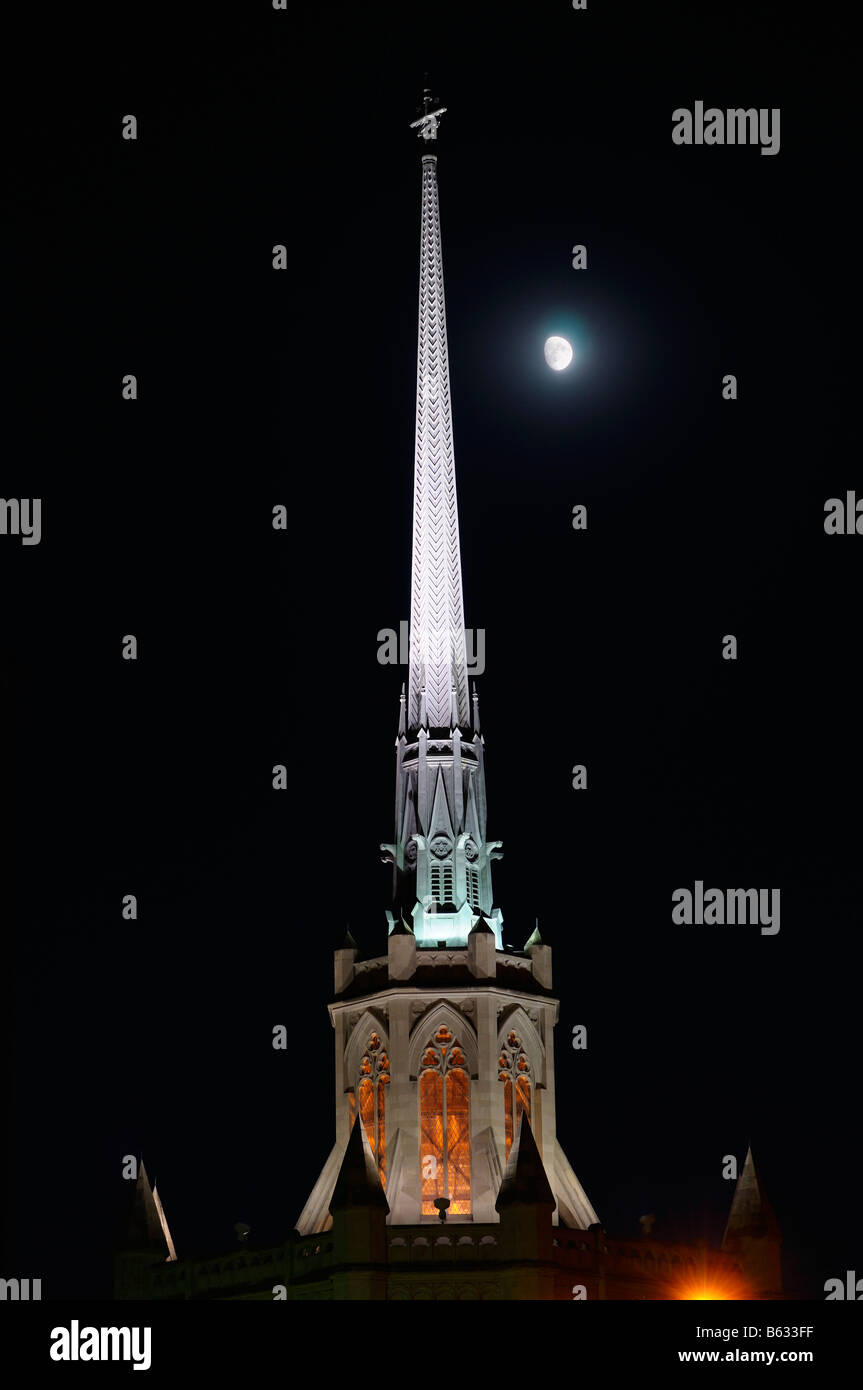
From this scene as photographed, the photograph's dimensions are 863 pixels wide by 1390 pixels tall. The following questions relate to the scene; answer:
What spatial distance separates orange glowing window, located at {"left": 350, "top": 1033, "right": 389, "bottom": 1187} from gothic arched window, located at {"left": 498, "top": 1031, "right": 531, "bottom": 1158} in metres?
4.77

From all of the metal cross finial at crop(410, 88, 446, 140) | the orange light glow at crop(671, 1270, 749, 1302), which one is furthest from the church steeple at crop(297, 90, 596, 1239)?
the metal cross finial at crop(410, 88, 446, 140)

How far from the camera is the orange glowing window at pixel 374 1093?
97250 mm

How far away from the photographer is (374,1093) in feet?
321

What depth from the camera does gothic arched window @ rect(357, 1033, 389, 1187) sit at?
3829 inches

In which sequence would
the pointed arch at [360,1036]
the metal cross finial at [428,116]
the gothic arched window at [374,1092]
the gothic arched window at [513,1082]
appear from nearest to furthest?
the gothic arched window at [374,1092], the gothic arched window at [513,1082], the pointed arch at [360,1036], the metal cross finial at [428,116]

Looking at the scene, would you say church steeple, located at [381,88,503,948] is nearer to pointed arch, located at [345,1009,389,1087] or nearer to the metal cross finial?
the metal cross finial

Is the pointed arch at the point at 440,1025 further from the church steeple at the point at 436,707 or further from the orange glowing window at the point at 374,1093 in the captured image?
the church steeple at the point at 436,707

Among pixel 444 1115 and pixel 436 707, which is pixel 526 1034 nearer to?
pixel 444 1115

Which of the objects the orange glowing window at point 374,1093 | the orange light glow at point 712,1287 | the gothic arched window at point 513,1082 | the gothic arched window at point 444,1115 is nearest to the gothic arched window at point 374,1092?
the orange glowing window at point 374,1093

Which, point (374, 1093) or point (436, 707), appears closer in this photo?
point (374, 1093)

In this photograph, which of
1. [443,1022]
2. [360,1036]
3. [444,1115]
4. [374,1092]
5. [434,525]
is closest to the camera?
[444,1115]

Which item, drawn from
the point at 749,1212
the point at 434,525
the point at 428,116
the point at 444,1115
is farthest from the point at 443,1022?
the point at 428,116

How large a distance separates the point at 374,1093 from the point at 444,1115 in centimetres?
328

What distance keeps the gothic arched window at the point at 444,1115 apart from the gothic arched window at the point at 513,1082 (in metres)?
1.65
